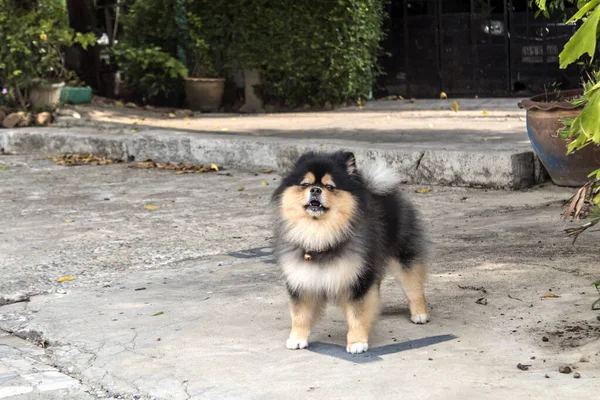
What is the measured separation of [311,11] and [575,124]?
12.3 m

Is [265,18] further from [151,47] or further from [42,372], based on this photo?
[42,372]

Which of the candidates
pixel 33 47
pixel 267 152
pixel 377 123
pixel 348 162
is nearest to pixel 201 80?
pixel 33 47

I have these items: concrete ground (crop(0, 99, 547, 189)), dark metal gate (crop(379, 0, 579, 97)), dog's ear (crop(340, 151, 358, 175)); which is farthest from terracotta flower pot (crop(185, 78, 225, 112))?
dog's ear (crop(340, 151, 358, 175))

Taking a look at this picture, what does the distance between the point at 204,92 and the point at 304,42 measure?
198 centimetres

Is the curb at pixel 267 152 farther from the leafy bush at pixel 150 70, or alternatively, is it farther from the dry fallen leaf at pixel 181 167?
the leafy bush at pixel 150 70

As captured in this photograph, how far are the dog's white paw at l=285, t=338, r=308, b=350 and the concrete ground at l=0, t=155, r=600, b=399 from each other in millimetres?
36

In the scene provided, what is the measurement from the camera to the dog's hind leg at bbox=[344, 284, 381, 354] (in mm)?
4254

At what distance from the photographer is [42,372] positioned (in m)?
4.29

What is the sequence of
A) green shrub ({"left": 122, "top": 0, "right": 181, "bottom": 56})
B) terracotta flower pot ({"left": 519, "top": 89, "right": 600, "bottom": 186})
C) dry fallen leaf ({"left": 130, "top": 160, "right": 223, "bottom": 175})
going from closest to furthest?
terracotta flower pot ({"left": 519, "top": 89, "right": 600, "bottom": 186}), dry fallen leaf ({"left": 130, "top": 160, "right": 223, "bottom": 175}), green shrub ({"left": 122, "top": 0, "right": 181, "bottom": 56})

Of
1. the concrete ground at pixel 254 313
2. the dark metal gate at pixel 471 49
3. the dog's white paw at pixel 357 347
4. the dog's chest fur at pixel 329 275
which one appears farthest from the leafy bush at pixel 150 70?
the dog's white paw at pixel 357 347

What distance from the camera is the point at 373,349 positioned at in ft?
14.1

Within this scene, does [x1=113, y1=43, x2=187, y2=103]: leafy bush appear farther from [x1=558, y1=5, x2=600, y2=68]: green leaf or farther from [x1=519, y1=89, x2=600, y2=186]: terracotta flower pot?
[x1=558, y1=5, x2=600, y2=68]: green leaf

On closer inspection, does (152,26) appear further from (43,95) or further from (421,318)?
(421,318)

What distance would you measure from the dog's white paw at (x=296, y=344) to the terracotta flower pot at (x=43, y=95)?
10430 millimetres
